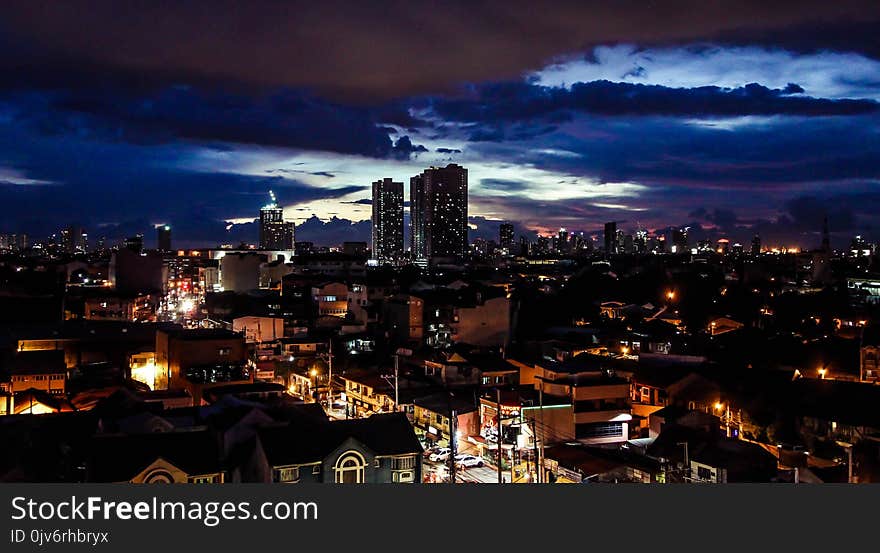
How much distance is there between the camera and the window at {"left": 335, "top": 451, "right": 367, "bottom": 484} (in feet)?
17.9

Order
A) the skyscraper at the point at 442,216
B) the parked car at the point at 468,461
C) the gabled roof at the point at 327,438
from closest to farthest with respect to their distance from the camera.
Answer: the gabled roof at the point at 327,438 < the parked car at the point at 468,461 < the skyscraper at the point at 442,216

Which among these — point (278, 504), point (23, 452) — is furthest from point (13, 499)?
point (23, 452)

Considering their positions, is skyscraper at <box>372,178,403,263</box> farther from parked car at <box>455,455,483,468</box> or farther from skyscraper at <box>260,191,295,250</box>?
parked car at <box>455,455,483,468</box>

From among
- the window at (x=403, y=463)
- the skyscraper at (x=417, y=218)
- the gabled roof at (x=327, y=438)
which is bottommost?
the window at (x=403, y=463)

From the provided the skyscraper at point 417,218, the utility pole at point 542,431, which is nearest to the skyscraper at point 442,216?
the skyscraper at point 417,218

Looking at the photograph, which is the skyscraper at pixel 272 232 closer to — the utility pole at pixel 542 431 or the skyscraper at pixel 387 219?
the skyscraper at pixel 387 219

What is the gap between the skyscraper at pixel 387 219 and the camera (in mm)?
57188

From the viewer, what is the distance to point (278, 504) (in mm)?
3191

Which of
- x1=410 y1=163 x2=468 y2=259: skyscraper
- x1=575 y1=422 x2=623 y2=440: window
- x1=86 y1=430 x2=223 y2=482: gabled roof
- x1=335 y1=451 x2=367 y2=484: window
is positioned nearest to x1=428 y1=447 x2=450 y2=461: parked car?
x1=575 y1=422 x2=623 y2=440: window

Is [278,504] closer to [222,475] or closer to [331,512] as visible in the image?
[331,512]

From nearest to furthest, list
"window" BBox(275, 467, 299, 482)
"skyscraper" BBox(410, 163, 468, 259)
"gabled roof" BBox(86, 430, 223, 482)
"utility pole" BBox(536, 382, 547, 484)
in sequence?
"gabled roof" BBox(86, 430, 223, 482) < "window" BBox(275, 467, 299, 482) < "utility pole" BBox(536, 382, 547, 484) < "skyscraper" BBox(410, 163, 468, 259)

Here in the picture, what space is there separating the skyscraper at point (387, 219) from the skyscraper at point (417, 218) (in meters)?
1.35

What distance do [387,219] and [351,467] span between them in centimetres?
5242

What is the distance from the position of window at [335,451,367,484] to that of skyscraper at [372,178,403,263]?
168 feet
